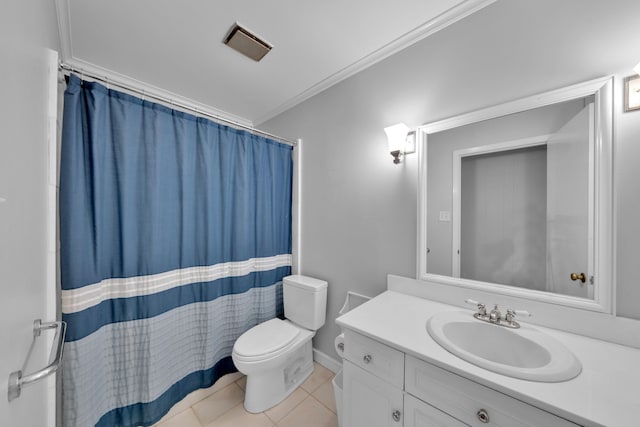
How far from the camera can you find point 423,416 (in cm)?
90

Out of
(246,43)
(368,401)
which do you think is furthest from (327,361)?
(246,43)

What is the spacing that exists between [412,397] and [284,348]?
879 millimetres

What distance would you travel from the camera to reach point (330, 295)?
190 centimetres

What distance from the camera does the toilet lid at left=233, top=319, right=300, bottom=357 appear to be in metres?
1.47

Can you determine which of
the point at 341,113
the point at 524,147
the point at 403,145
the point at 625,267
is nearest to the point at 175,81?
the point at 341,113

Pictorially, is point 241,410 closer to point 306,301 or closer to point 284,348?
point 284,348

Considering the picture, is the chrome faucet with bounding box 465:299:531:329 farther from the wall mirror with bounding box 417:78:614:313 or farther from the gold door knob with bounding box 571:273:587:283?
the gold door knob with bounding box 571:273:587:283

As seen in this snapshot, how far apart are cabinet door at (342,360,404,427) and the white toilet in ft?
1.79

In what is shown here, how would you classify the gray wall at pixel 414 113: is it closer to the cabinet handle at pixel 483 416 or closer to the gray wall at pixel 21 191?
the cabinet handle at pixel 483 416

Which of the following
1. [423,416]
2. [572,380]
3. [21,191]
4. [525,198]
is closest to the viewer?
[21,191]

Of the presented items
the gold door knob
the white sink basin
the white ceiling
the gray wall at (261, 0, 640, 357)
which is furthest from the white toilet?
the white ceiling

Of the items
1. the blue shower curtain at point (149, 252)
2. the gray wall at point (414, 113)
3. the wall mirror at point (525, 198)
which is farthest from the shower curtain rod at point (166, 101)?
the wall mirror at point (525, 198)

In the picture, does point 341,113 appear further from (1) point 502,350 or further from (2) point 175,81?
(1) point 502,350

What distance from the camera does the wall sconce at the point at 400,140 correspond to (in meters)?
1.44
